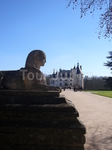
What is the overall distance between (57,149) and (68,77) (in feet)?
287

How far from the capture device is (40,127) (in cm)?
359

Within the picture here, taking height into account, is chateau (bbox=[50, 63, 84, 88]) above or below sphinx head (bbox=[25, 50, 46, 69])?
above

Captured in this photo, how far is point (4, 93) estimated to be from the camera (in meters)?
4.28

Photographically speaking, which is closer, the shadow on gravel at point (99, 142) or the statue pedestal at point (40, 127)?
the statue pedestal at point (40, 127)

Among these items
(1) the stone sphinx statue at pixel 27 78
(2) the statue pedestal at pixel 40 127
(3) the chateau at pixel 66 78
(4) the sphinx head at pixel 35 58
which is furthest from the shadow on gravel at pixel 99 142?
(3) the chateau at pixel 66 78

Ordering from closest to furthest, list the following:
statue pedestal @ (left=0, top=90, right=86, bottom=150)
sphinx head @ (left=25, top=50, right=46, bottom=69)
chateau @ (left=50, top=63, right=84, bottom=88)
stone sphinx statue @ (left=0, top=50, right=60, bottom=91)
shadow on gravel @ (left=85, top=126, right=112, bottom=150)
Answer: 1. statue pedestal @ (left=0, top=90, right=86, bottom=150)
2. shadow on gravel @ (left=85, top=126, right=112, bottom=150)
3. stone sphinx statue @ (left=0, top=50, right=60, bottom=91)
4. sphinx head @ (left=25, top=50, right=46, bottom=69)
5. chateau @ (left=50, top=63, right=84, bottom=88)

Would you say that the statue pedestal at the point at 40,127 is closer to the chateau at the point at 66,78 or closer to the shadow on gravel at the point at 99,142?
the shadow on gravel at the point at 99,142

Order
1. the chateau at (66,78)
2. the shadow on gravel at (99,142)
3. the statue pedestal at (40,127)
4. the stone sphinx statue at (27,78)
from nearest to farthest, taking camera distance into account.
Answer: the statue pedestal at (40,127)
the shadow on gravel at (99,142)
the stone sphinx statue at (27,78)
the chateau at (66,78)

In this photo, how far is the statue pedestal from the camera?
3549 millimetres

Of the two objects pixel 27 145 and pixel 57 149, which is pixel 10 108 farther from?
pixel 57 149

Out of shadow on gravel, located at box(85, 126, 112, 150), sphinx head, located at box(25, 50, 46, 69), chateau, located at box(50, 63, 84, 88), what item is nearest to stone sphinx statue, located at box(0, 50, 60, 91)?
sphinx head, located at box(25, 50, 46, 69)

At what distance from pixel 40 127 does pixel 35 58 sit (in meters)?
2.06

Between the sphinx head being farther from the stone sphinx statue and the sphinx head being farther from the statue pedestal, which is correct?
the statue pedestal

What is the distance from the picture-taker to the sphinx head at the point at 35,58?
477 cm
